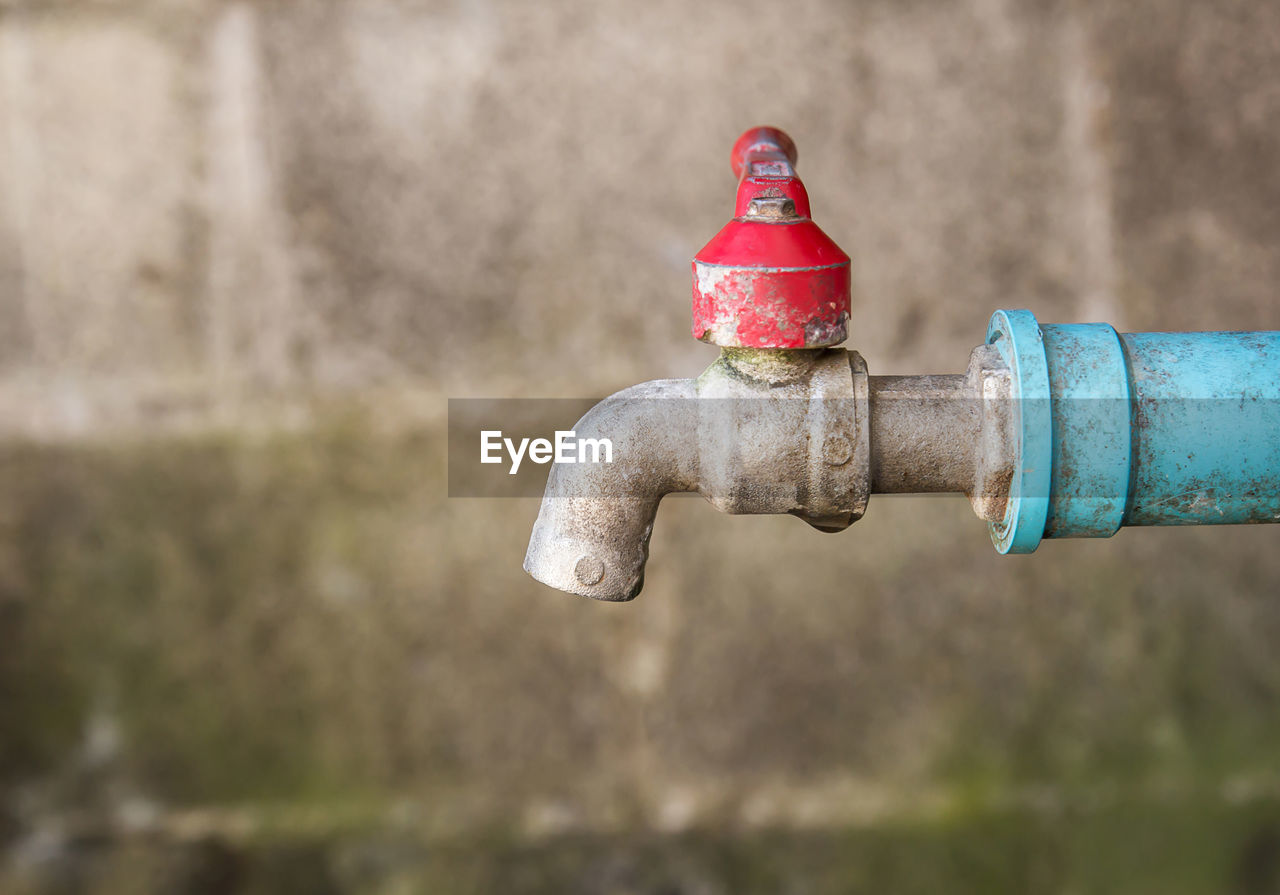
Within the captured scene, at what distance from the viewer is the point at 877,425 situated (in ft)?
2.40

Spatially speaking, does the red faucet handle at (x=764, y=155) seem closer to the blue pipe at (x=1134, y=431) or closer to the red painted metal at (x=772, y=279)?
the red painted metal at (x=772, y=279)

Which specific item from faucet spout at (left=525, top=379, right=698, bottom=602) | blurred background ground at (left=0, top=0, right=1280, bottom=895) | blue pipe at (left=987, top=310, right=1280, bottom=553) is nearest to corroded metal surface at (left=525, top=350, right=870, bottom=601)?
faucet spout at (left=525, top=379, right=698, bottom=602)

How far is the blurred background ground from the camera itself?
131 centimetres

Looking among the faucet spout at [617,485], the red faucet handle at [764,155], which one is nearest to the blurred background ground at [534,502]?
the red faucet handle at [764,155]

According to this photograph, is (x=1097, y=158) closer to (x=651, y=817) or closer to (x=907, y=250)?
(x=907, y=250)

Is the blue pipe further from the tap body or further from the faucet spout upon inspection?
the faucet spout

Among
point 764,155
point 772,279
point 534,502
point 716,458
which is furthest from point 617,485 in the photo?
point 534,502

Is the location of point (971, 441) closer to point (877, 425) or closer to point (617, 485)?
point (877, 425)

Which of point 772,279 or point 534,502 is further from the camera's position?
point 534,502

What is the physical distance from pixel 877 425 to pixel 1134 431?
0.57 feet

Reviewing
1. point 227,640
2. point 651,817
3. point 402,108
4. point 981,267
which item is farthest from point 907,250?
point 227,640

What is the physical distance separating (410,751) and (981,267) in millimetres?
1063

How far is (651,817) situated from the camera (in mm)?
1471

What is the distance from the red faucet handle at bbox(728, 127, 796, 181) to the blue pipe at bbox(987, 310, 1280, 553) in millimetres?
213
